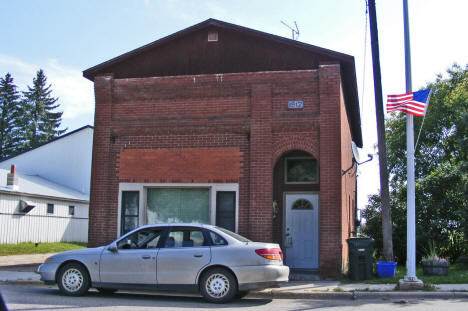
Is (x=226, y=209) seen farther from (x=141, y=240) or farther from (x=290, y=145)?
(x=141, y=240)

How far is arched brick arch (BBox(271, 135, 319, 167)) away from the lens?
47.1 feet

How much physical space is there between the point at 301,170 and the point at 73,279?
24.9 feet

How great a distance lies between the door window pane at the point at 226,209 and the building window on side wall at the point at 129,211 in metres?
2.42

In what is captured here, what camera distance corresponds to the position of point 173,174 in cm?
1495

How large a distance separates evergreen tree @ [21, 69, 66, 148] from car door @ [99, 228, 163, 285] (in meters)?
52.8

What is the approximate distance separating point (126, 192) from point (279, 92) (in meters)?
5.35

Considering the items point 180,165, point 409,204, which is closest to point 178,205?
point 180,165

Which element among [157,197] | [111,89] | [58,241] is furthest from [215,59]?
[58,241]

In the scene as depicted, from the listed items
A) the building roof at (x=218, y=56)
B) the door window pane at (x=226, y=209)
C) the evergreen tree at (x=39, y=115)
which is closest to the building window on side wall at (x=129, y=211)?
the door window pane at (x=226, y=209)

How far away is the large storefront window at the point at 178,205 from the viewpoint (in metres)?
14.9

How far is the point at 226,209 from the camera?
14680 mm

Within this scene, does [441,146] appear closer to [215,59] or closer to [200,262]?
[215,59]

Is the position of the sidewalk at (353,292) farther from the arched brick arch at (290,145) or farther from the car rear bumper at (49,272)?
the car rear bumper at (49,272)

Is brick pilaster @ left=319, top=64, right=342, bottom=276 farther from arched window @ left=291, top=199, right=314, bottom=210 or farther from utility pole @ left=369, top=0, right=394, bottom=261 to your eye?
arched window @ left=291, top=199, right=314, bottom=210
